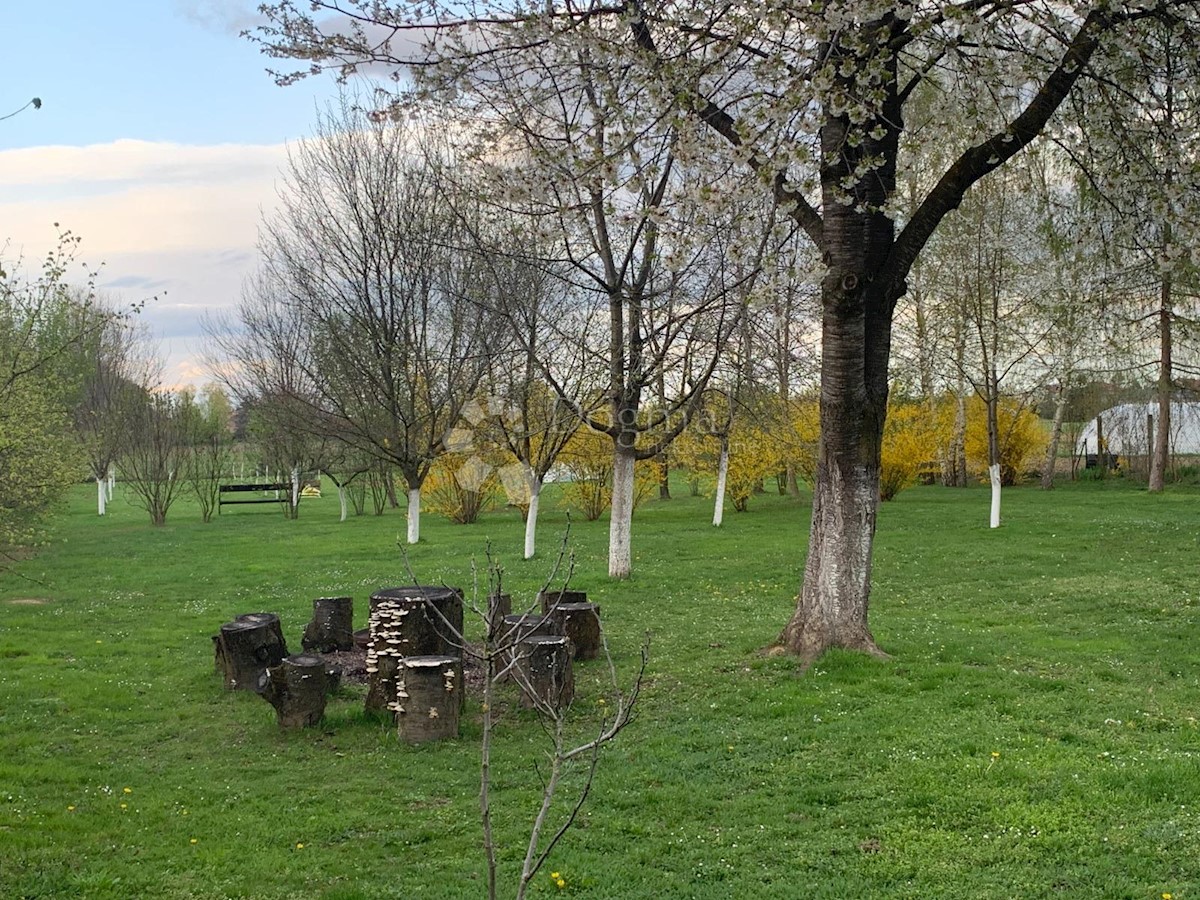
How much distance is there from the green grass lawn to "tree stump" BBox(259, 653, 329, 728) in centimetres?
15

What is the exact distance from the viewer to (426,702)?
6.35m

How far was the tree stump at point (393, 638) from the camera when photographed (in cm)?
703

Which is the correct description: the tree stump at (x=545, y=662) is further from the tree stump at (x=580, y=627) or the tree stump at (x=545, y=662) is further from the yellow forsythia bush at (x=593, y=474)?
the yellow forsythia bush at (x=593, y=474)

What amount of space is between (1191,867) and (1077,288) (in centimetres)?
1047

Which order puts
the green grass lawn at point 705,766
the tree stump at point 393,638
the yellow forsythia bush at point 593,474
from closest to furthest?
the green grass lawn at point 705,766
the tree stump at point 393,638
the yellow forsythia bush at point 593,474

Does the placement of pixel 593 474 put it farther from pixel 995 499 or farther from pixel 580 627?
pixel 580 627

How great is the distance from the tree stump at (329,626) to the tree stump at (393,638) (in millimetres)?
1344

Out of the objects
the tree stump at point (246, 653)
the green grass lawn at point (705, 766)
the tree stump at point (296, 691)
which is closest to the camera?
the green grass lawn at point (705, 766)

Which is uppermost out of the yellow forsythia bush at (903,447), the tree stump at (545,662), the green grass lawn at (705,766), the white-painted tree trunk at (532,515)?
the yellow forsythia bush at (903,447)

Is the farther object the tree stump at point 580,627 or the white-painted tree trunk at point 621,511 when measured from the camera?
the white-painted tree trunk at point 621,511

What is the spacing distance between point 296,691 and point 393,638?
0.94m

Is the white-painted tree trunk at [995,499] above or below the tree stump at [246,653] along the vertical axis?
above

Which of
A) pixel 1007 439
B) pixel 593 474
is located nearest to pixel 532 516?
pixel 593 474

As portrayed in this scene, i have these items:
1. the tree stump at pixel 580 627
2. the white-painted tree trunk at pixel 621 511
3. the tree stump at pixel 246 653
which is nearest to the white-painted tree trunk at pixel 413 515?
the white-painted tree trunk at pixel 621 511
